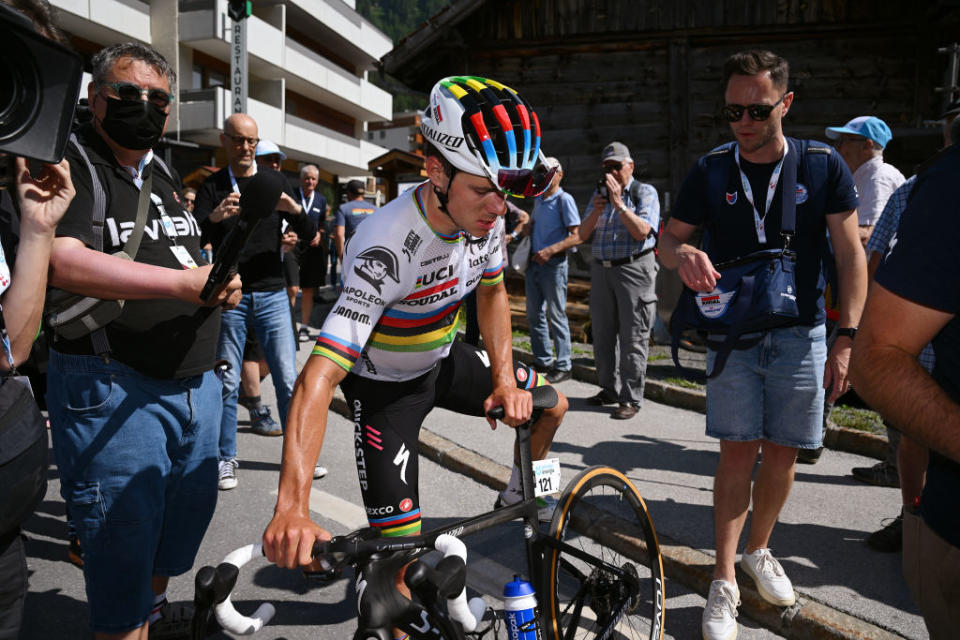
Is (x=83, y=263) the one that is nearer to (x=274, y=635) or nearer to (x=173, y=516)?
(x=173, y=516)

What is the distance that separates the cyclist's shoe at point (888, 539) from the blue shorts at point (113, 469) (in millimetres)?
3835

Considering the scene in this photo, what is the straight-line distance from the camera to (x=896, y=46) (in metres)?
11.6

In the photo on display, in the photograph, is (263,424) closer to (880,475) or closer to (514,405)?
(514,405)

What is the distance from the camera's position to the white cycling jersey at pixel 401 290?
2.25 metres

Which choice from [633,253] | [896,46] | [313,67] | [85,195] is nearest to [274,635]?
[85,195]

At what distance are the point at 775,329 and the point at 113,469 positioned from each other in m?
2.97

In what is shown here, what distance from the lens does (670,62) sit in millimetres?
12148

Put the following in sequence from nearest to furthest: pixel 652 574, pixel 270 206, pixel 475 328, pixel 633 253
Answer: pixel 270 206 → pixel 652 574 → pixel 475 328 → pixel 633 253

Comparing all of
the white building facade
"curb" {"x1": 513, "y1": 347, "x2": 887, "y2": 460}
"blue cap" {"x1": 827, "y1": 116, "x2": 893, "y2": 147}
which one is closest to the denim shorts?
"curb" {"x1": 513, "y1": 347, "x2": 887, "y2": 460}

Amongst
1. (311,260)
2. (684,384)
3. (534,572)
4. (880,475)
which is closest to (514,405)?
(534,572)

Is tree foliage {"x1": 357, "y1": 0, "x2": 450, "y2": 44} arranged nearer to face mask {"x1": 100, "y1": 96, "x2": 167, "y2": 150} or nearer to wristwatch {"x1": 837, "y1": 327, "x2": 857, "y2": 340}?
face mask {"x1": 100, "y1": 96, "x2": 167, "y2": 150}

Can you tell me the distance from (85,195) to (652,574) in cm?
288

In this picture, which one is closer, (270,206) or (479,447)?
(270,206)

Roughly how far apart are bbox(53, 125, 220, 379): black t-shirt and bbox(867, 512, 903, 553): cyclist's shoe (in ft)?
12.4
